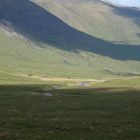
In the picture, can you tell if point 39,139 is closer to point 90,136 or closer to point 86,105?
point 90,136

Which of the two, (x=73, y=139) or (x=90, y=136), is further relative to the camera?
(x=90, y=136)

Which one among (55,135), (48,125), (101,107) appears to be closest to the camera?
(55,135)

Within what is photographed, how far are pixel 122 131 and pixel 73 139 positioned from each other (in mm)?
8610

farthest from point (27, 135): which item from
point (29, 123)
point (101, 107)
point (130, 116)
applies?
point (101, 107)

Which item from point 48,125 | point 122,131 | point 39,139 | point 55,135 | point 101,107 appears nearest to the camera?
point 39,139

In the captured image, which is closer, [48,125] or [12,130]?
[12,130]

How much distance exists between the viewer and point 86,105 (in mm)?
97438

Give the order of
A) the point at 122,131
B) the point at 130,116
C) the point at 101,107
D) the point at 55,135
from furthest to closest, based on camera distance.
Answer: the point at 101,107 < the point at 130,116 < the point at 122,131 < the point at 55,135

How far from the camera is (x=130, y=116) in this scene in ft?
222

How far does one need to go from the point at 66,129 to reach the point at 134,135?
709 cm

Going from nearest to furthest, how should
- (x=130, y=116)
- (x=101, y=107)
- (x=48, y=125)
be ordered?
(x=48, y=125)
(x=130, y=116)
(x=101, y=107)

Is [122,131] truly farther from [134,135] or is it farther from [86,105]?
[86,105]

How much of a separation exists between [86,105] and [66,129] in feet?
→ 169

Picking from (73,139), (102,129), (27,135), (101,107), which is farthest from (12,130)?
(101,107)
